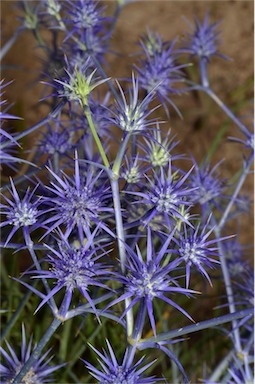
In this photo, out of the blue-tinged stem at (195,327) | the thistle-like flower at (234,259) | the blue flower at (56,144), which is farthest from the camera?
the thistle-like flower at (234,259)

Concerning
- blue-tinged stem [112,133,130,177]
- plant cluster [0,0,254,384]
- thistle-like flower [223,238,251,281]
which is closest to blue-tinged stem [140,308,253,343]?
plant cluster [0,0,254,384]

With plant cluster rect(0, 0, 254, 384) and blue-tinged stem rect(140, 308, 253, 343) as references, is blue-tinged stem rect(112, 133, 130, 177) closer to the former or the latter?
plant cluster rect(0, 0, 254, 384)

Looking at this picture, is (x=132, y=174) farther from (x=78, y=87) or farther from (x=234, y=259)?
(x=234, y=259)

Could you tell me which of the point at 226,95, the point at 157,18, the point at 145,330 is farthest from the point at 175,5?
the point at 145,330

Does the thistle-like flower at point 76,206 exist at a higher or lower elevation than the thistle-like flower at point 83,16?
lower

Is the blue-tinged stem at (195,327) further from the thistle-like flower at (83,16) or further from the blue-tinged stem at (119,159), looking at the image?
A: the thistle-like flower at (83,16)

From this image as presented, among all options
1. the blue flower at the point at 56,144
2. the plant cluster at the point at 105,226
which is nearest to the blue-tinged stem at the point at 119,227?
the plant cluster at the point at 105,226

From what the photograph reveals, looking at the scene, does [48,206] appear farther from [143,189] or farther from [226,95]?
[226,95]

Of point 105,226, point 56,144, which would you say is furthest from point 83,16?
point 105,226

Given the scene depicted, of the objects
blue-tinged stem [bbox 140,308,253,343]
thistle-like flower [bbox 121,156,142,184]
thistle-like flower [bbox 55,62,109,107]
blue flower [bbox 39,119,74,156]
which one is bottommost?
blue-tinged stem [bbox 140,308,253,343]
